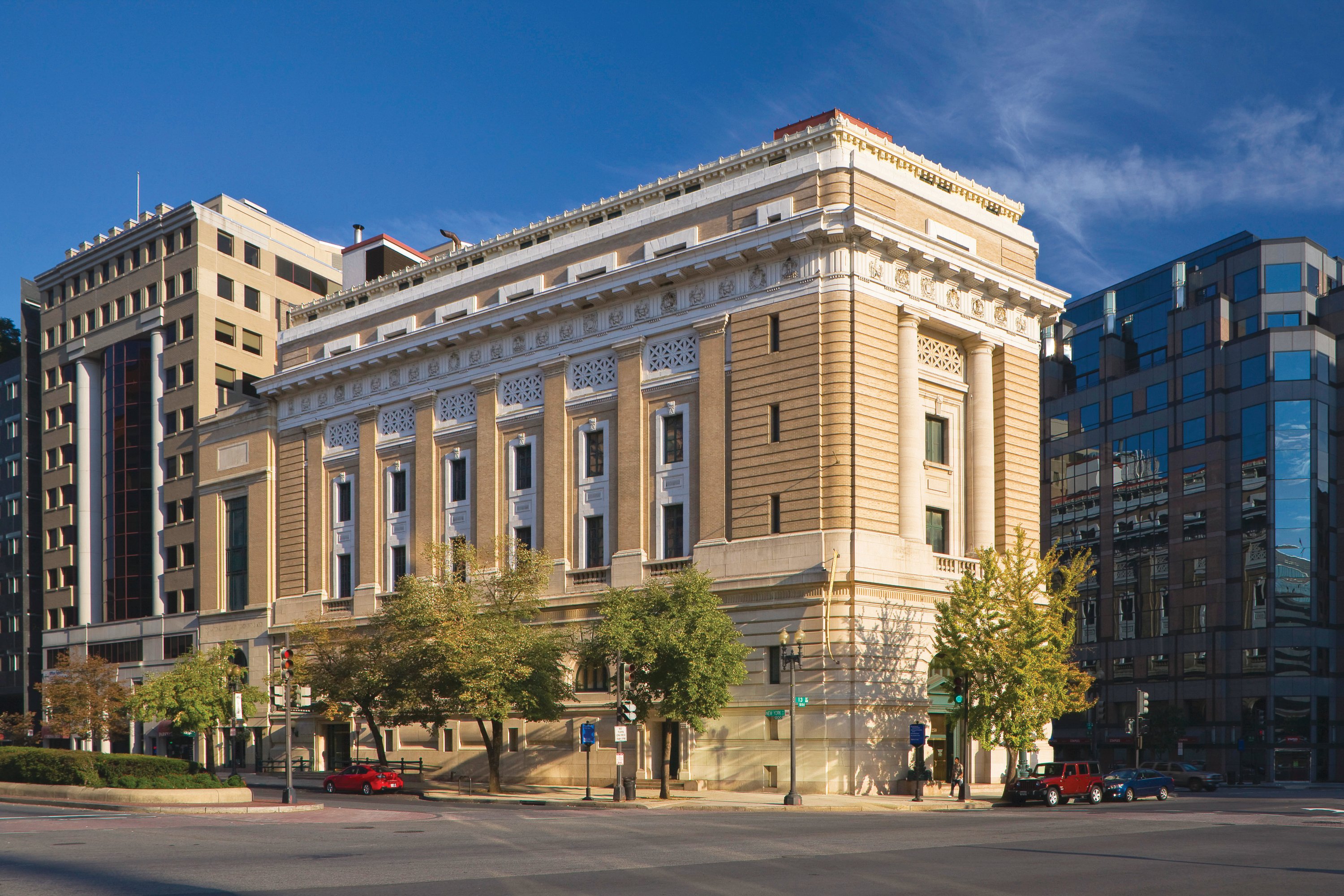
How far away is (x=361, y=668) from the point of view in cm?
5978

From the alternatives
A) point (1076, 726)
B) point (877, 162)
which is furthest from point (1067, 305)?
point (877, 162)

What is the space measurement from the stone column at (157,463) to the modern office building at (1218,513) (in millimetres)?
65971

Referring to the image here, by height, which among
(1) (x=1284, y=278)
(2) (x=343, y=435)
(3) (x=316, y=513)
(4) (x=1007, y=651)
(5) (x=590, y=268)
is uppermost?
(1) (x=1284, y=278)

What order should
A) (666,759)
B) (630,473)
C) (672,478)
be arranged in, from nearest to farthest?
(666,759), (672,478), (630,473)

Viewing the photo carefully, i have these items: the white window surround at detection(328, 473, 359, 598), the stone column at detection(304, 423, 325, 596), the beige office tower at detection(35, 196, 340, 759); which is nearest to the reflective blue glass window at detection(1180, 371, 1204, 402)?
the white window surround at detection(328, 473, 359, 598)

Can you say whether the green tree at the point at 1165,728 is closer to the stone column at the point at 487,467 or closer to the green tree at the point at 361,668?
the stone column at the point at 487,467

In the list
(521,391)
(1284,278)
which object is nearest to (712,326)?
(521,391)

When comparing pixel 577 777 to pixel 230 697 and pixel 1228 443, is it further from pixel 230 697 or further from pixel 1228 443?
pixel 1228 443

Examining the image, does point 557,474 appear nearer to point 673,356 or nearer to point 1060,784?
point 673,356

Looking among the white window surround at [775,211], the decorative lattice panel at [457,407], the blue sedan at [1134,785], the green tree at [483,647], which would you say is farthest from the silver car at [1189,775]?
the decorative lattice panel at [457,407]

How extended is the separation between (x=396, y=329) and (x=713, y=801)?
34821mm

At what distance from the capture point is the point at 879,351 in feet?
171

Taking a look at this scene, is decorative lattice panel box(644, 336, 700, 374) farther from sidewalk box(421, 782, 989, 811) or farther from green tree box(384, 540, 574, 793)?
sidewalk box(421, 782, 989, 811)

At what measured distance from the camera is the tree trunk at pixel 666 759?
46.1 m
